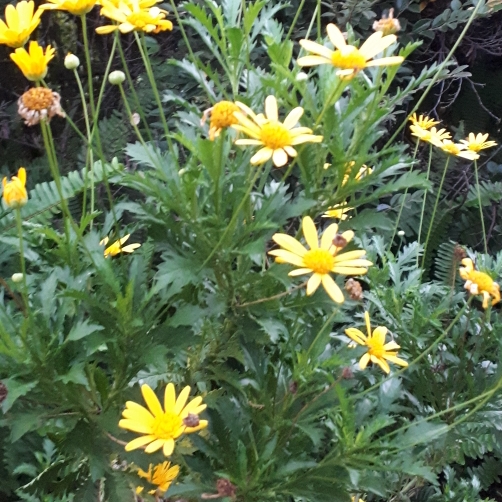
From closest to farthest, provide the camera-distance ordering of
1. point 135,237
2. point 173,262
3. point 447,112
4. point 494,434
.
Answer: point 173,262 < point 494,434 < point 135,237 < point 447,112

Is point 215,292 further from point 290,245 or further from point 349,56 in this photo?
point 349,56

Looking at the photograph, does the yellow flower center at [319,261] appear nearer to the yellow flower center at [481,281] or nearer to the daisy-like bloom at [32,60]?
the yellow flower center at [481,281]

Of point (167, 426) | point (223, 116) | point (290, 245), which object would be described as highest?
point (223, 116)

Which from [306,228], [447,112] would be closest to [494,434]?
[306,228]

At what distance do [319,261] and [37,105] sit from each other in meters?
0.29

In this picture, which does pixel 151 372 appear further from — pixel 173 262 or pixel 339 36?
pixel 339 36

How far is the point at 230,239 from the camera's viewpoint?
499 mm

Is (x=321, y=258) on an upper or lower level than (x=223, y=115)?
lower

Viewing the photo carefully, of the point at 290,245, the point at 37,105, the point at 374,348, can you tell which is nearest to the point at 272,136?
the point at 290,245

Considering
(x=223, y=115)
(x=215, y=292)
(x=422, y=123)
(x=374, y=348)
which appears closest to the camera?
(x=223, y=115)

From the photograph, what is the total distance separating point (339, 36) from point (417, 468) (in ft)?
1.48

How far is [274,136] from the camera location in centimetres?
46

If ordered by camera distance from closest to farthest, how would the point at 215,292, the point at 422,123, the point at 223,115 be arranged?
the point at 223,115 → the point at 215,292 → the point at 422,123

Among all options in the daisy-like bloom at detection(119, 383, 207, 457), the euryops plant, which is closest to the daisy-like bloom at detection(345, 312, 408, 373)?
the euryops plant
